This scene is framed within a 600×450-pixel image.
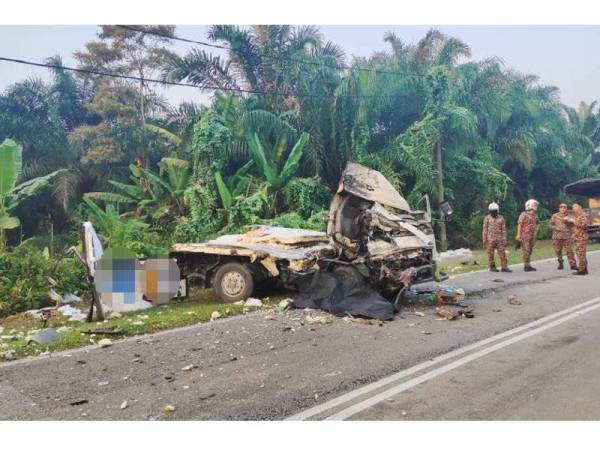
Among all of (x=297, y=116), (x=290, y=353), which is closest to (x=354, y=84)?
(x=297, y=116)

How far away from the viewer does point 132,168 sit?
39.3 feet

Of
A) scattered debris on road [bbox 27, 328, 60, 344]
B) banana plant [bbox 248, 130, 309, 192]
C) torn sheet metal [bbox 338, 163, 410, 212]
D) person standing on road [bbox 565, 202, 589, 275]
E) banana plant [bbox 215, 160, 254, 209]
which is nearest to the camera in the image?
scattered debris on road [bbox 27, 328, 60, 344]

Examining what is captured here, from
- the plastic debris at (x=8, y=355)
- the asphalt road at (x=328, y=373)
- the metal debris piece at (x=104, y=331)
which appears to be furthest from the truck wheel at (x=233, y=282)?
the plastic debris at (x=8, y=355)

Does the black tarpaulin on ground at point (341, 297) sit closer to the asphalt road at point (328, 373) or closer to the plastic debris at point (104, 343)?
the asphalt road at point (328, 373)

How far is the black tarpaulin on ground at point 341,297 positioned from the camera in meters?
6.86

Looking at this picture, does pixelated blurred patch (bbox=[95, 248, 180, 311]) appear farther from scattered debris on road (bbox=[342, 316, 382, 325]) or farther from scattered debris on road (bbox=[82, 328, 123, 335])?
scattered debris on road (bbox=[342, 316, 382, 325])

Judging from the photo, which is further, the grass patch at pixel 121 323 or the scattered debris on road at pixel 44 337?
the scattered debris on road at pixel 44 337

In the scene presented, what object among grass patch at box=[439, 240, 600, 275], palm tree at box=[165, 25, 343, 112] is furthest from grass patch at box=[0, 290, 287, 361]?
palm tree at box=[165, 25, 343, 112]

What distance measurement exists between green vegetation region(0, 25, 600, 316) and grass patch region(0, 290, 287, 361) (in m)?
2.23

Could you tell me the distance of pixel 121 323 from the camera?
6695 millimetres

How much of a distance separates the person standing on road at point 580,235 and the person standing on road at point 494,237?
1.35 m

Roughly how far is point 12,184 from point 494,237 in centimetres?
971

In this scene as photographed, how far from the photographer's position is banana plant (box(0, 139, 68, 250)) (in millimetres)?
10445

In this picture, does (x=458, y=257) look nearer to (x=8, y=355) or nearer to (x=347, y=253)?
(x=347, y=253)
